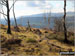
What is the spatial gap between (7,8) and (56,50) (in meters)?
8.24

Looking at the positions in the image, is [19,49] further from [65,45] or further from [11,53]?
[65,45]

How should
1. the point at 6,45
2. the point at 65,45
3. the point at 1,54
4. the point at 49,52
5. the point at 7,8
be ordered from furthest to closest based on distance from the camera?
the point at 7,8 → the point at 65,45 → the point at 6,45 → the point at 49,52 → the point at 1,54

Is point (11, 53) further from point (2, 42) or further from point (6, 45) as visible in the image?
point (2, 42)

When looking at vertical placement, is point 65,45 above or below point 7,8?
below

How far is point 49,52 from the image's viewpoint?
29.8 ft

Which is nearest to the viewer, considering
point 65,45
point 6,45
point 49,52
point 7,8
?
point 49,52

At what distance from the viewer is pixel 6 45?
9.78 m

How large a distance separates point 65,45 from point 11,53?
19.5 ft

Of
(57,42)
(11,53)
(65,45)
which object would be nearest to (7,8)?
(11,53)

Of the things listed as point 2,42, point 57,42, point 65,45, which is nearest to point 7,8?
point 2,42

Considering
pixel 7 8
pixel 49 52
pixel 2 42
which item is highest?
pixel 7 8

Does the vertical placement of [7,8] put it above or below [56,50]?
above

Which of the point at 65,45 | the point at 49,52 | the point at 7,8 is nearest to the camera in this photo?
the point at 49,52

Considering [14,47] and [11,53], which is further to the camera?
[14,47]
